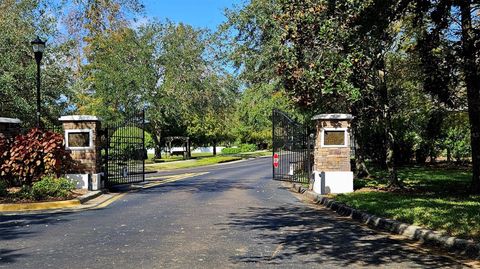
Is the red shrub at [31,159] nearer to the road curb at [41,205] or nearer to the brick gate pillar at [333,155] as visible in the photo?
the road curb at [41,205]

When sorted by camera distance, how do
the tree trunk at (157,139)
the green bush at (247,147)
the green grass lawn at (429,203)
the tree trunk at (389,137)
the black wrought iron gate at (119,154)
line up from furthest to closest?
the green bush at (247,147) → the tree trunk at (157,139) → the black wrought iron gate at (119,154) → the tree trunk at (389,137) → the green grass lawn at (429,203)

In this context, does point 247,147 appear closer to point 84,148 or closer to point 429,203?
point 84,148

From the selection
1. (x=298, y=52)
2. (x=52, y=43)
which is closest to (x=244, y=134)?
(x=52, y=43)

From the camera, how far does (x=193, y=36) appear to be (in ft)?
140

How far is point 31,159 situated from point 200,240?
791cm

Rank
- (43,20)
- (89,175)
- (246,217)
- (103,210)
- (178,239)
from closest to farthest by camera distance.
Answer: (178,239), (246,217), (103,210), (89,175), (43,20)

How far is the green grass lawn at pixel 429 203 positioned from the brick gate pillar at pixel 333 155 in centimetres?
63

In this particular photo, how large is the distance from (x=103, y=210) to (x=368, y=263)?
699 centimetres

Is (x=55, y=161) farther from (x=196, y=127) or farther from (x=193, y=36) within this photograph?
(x=196, y=127)

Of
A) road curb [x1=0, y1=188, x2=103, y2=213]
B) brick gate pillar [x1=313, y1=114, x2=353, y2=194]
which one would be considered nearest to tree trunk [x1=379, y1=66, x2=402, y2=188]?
brick gate pillar [x1=313, y1=114, x2=353, y2=194]

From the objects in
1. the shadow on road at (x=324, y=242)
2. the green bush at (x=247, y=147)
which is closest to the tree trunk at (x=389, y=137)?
the shadow on road at (x=324, y=242)

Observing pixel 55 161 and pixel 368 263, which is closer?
pixel 368 263

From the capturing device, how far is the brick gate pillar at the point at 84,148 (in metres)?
14.8

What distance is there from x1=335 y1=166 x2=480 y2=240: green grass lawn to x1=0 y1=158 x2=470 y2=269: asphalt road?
0.81 metres
